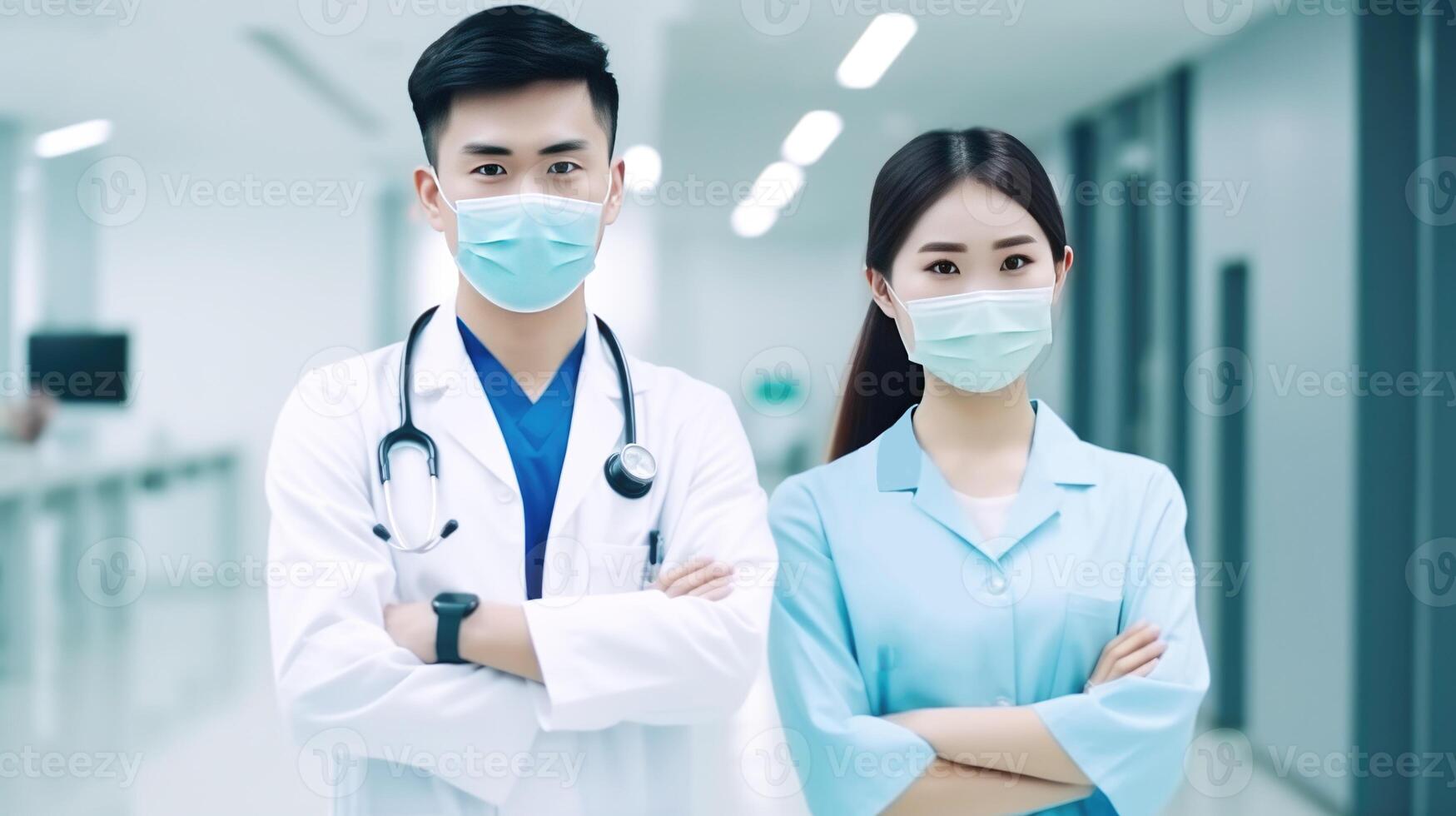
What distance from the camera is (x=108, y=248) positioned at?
4121 millimetres

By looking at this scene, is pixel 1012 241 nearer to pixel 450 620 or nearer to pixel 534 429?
pixel 534 429

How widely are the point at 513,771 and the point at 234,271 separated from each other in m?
3.41

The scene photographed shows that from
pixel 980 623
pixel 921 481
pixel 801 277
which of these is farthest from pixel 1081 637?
pixel 801 277

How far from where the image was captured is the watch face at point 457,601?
109 centimetres

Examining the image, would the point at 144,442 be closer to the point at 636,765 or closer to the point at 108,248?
the point at 108,248

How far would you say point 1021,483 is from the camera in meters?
1.33

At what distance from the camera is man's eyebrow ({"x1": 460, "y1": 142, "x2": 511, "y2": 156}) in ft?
3.88

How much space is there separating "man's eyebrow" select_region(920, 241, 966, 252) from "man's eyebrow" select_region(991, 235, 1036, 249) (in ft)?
0.13

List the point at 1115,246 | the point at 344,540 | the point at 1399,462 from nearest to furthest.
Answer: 1. the point at 344,540
2. the point at 1399,462
3. the point at 1115,246

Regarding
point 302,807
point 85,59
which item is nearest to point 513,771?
point 302,807

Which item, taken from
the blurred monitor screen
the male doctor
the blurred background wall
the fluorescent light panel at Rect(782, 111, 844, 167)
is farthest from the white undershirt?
the blurred monitor screen

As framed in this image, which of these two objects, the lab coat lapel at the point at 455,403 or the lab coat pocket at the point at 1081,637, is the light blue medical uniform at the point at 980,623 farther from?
the lab coat lapel at the point at 455,403

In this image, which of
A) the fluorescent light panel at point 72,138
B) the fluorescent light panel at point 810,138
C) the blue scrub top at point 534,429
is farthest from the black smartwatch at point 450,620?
the fluorescent light panel at point 72,138

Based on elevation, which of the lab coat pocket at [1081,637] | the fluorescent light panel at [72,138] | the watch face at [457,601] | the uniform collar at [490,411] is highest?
the fluorescent light panel at [72,138]
